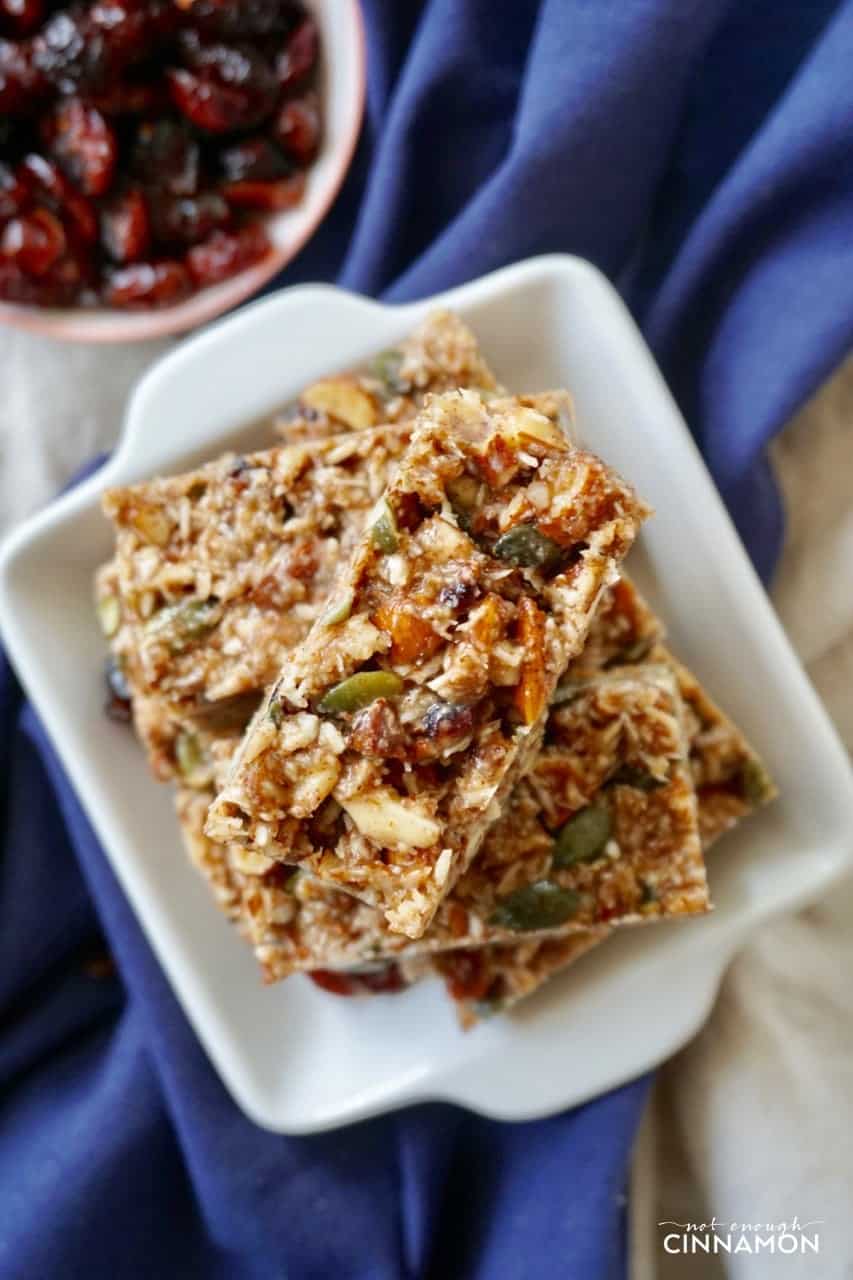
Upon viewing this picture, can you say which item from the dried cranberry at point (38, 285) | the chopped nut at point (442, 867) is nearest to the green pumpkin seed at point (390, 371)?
the dried cranberry at point (38, 285)

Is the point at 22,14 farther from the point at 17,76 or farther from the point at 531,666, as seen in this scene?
the point at 531,666

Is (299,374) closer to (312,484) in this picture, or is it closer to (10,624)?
(312,484)

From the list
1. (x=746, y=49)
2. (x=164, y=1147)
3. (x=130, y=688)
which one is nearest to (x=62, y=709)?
(x=130, y=688)

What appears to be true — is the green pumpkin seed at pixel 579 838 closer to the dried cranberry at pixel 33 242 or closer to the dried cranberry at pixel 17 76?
the dried cranberry at pixel 33 242

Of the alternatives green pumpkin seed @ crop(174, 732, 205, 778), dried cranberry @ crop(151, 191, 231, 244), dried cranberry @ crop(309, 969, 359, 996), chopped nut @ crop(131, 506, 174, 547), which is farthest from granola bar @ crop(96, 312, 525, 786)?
dried cranberry @ crop(151, 191, 231, 244)

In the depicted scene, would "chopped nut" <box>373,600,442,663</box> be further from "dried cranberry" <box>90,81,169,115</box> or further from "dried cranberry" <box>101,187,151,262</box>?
"dried cranberry" <box>90,81,169,115</box>

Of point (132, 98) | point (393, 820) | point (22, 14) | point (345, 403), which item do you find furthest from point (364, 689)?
point (22, 14)
